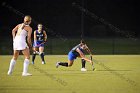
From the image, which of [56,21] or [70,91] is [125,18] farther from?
[70,91]

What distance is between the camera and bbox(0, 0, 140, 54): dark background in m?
42.3

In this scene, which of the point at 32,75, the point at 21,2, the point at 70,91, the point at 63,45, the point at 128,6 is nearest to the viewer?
the point at 70,91

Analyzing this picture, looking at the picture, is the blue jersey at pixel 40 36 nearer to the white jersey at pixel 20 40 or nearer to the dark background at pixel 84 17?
the white jersey at pixel 20 40

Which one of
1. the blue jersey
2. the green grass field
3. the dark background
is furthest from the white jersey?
the dark background

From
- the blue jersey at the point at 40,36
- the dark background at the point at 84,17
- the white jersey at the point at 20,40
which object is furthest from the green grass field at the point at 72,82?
the dark background at the point at 84,17

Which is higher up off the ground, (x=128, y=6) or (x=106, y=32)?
(x=128, y=6)

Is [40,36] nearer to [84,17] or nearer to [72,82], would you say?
[72,82]

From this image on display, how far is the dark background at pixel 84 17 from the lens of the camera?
4228cm

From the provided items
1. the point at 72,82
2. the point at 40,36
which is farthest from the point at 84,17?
the point at 72,82

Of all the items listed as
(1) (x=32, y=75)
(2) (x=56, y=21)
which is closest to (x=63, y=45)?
(2) (x=56, y=21)

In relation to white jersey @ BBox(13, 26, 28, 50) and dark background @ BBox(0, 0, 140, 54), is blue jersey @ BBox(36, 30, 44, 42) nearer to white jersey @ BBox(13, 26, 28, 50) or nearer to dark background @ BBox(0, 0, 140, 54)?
white jersey @ BBox(13, 26, 28, 50)

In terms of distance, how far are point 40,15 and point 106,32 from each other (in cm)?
693

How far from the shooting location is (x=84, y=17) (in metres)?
42.7

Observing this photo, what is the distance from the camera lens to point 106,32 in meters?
43.5
